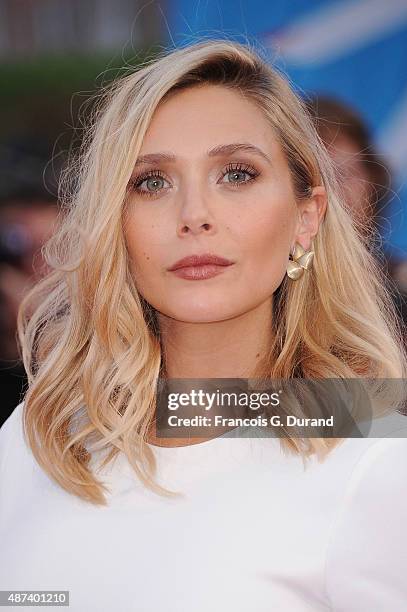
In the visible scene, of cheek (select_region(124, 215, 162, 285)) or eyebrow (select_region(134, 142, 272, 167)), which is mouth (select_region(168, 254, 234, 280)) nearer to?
cheek (select_region(124, 215, 162, 285))

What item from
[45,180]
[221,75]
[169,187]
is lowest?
[169,187]

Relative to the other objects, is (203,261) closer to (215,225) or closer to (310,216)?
(215,225)

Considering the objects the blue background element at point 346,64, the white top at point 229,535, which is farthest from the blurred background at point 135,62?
the white top at point 229,535

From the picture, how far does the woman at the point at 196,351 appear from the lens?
115cm

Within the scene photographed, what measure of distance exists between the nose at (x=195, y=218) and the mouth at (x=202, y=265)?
39mm

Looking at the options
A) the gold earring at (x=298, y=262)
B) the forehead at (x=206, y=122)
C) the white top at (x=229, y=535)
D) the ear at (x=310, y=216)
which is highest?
the forehead at (x=206, y=122)

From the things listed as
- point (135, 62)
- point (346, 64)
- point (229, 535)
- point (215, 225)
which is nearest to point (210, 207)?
point (215, 225)

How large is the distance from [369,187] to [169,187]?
0.68m

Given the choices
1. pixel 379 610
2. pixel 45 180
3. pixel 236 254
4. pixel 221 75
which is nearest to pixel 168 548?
pixel 379 610

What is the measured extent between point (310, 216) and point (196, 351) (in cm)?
30

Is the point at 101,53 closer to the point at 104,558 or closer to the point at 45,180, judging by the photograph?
the point at 45,180

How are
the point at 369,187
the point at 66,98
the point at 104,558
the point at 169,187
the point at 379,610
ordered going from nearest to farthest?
the point at 379,610
the point at 104,558
the point at 169,187
the point at 369,187
the point at 66,98

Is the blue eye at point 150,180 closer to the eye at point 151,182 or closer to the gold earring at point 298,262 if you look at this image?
the eye at point 151,182

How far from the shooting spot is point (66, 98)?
197 cm
